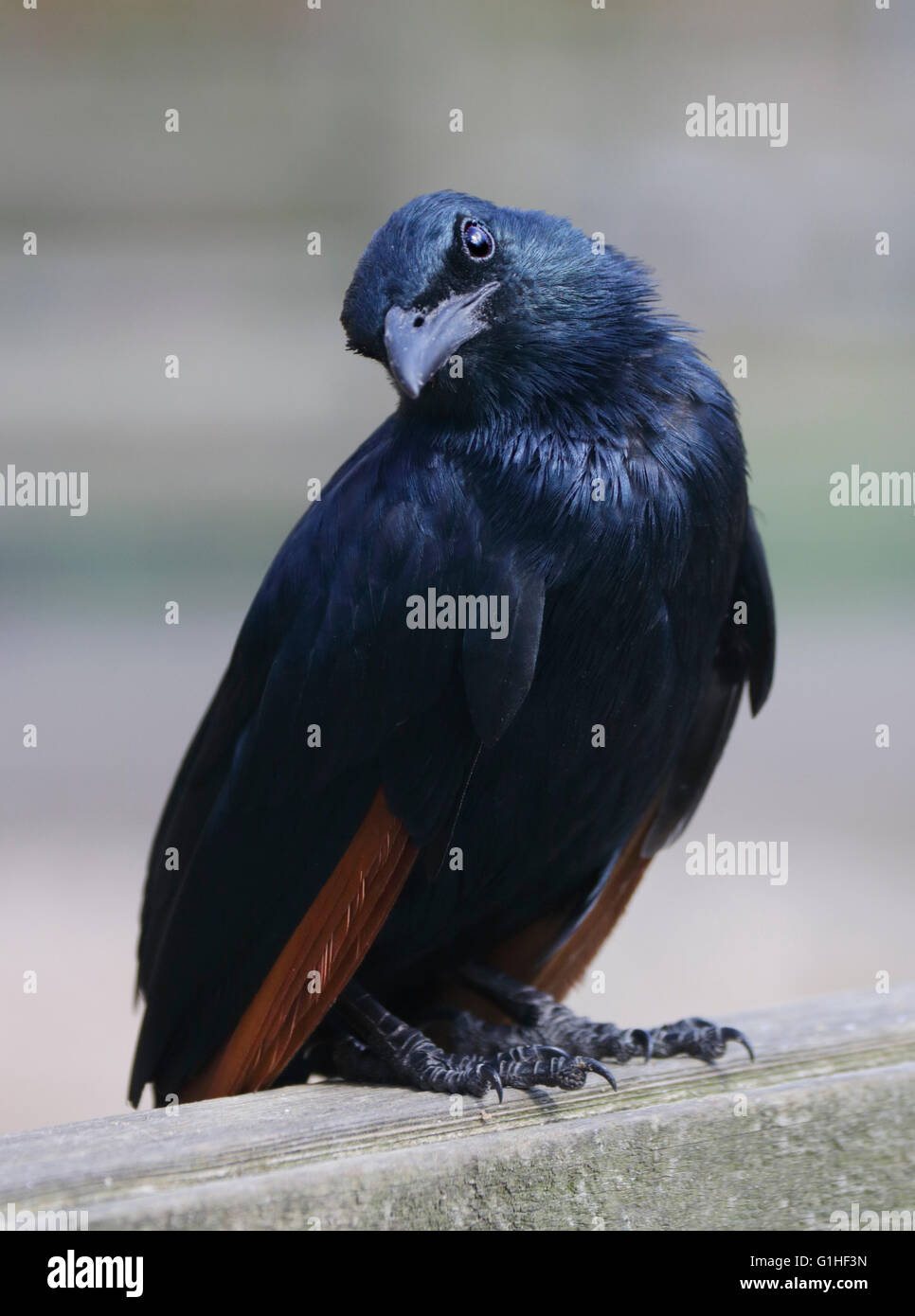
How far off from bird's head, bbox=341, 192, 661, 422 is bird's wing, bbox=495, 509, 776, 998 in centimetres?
47

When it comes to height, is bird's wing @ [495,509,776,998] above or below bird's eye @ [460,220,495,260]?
below

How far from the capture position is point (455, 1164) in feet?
5.46

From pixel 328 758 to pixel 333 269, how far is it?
5.00 meters

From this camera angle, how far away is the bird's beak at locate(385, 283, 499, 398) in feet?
6.61

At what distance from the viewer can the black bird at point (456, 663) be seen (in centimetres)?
213

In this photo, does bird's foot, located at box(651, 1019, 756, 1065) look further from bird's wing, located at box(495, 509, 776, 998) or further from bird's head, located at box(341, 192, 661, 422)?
bird's head, located at box(341, 192, 661, 422)
